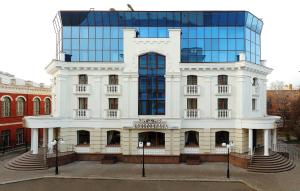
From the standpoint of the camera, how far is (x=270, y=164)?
26016mm

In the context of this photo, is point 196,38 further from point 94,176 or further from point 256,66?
point 94,176

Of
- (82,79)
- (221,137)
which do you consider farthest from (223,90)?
(82,79)

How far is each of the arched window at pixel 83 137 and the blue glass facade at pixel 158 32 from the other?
25.1ft

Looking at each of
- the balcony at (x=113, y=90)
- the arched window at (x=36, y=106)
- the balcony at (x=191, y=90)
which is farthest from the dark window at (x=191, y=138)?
the arched window at (x=36, y=106)

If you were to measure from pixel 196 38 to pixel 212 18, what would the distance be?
8.61 feet

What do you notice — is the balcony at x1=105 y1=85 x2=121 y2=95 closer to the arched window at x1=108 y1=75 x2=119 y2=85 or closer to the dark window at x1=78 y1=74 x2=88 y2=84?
the arched window at x1=108 y1=75 x2=119 y2=85

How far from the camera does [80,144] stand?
30188mm

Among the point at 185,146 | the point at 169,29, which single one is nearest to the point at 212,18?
the point at 169,29

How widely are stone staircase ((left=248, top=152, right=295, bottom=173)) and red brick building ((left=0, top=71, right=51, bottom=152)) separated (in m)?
27.5

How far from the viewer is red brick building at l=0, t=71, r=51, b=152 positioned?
36.3 m

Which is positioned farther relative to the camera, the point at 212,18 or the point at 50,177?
the point at 212,18

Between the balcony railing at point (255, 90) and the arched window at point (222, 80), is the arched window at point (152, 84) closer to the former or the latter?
the arched window at point (222, 80)

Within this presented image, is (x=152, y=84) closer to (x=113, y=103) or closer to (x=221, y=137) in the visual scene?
(x=113, y=103)

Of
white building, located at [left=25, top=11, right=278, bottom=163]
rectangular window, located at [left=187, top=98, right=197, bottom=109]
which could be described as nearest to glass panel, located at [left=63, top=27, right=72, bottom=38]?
white building, located at [left=25, top=11, right=278, bottom=163]
